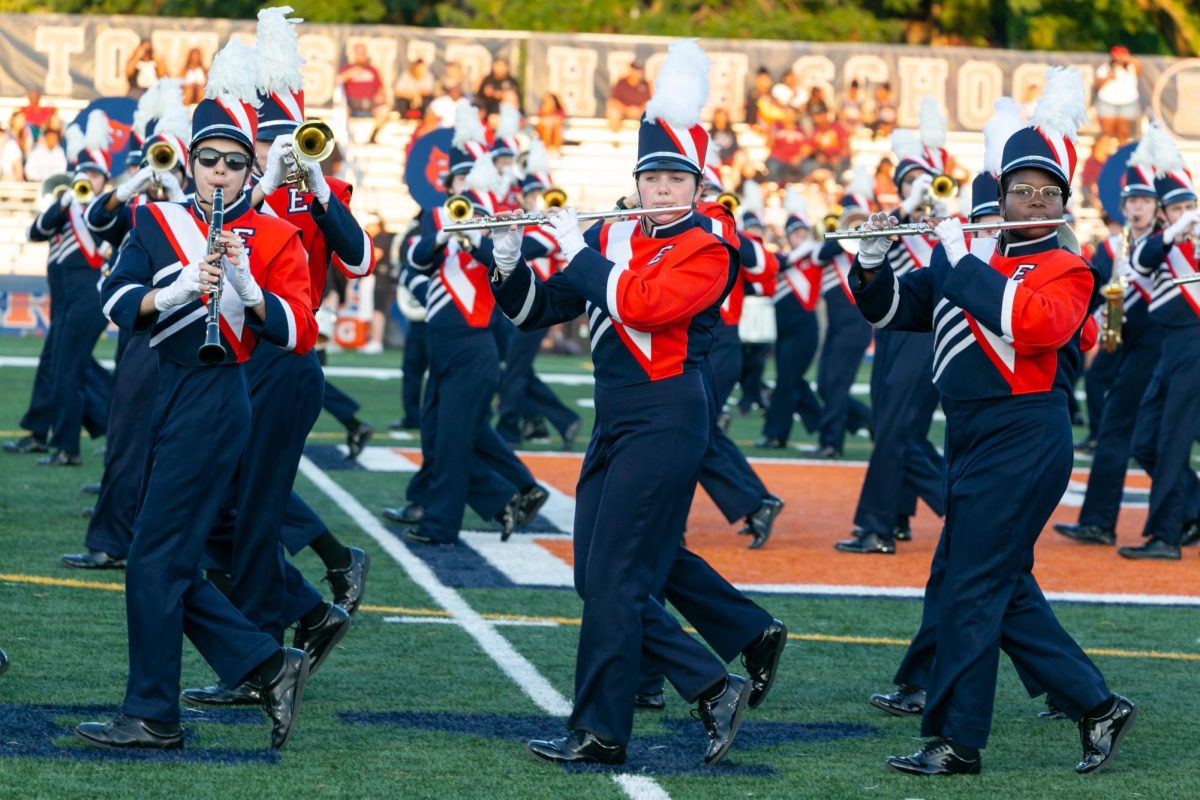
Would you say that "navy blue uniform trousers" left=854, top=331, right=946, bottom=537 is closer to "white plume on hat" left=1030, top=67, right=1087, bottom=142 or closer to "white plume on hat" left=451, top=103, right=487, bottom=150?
"white plume on hat" left=451, top=103, right=487, bottom=150

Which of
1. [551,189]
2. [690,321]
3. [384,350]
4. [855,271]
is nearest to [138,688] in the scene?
[690,321]

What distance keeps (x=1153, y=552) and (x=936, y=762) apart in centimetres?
522

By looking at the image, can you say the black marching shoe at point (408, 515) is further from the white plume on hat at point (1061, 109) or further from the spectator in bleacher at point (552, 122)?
the spectator in bleacher at point (552, 122)

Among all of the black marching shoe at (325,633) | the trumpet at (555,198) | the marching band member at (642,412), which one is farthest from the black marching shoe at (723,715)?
the trumpet at (555,198)

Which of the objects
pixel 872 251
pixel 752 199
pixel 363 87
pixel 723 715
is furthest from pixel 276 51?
pixel 363 87

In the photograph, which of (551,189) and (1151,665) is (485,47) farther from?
(1151,665)

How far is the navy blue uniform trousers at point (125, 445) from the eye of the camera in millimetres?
8547

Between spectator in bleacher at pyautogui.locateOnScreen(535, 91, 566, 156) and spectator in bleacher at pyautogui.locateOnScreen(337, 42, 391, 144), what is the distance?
2.01 m

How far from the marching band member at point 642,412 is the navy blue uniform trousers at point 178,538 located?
90cm

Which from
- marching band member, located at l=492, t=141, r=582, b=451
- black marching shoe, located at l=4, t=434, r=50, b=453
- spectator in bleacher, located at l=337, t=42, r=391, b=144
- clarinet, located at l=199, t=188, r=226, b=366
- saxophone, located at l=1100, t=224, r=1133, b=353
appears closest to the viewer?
clarinet, located at l=199, t=188, r=226, b=366

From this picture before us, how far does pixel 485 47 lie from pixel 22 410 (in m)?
11.2

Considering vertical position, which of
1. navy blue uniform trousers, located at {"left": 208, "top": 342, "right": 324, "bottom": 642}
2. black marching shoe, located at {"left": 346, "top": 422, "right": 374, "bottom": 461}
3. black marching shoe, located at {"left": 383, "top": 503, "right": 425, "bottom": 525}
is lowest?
black marching shoe, located at {"left": 346, "top": 422, "right": 374, "bottom": 461}

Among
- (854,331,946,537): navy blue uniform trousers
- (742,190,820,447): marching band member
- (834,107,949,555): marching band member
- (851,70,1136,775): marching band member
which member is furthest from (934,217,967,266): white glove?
(742,190,820,447): marching band member

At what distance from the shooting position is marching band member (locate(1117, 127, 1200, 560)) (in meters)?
10.5
